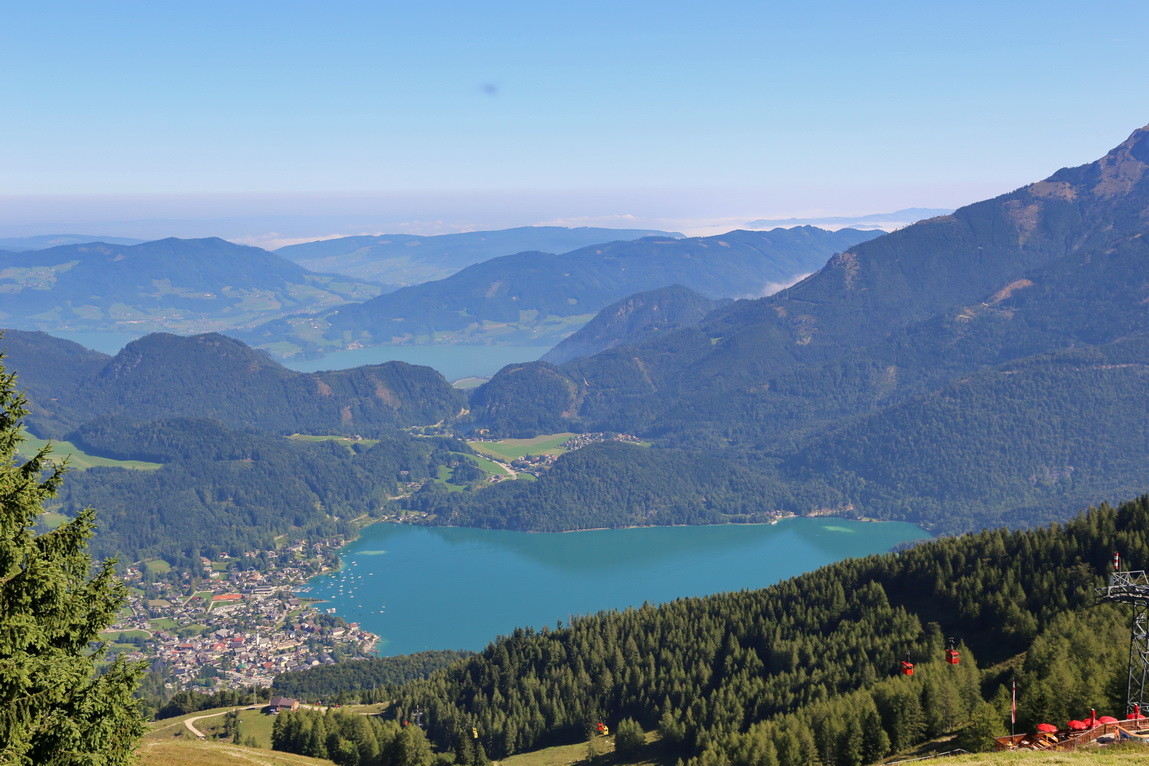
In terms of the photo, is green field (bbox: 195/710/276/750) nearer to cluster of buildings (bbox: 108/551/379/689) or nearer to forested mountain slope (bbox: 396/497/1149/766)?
forested mountain slope (bbox: 396/497/1149/766)

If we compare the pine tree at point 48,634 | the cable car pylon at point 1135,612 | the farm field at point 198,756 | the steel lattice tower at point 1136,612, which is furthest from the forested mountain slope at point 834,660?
the pine tree at point 48,634

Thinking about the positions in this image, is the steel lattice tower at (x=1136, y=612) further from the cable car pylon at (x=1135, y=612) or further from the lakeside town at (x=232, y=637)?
the lakeside town at (x=232, y=637)

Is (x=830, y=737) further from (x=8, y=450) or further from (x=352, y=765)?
(x=8, y=450)

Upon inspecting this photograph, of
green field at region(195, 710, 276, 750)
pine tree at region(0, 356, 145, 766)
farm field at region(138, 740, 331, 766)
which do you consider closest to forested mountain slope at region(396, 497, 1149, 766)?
green field at region(195, 710, 276, 750)

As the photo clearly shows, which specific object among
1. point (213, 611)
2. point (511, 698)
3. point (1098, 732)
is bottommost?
point (213, 611)

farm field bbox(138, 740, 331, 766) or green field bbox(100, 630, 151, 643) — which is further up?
farm field bbox(138, 740, 331, 766)

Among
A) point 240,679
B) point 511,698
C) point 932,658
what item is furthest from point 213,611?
point 932,658
